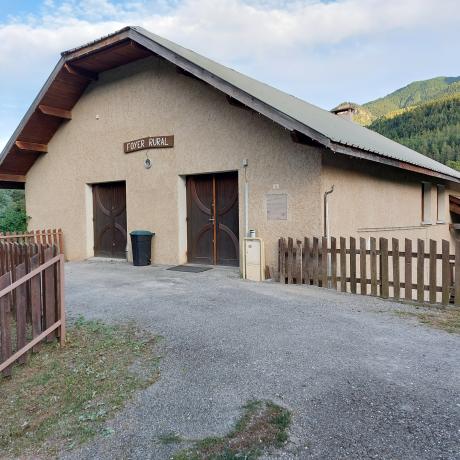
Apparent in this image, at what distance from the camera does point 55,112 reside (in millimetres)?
12016

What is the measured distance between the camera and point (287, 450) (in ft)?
8.18

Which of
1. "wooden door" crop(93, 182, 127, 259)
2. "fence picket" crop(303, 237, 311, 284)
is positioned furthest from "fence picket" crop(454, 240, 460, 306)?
"wooden door" crop(93, 182, 127, 259)

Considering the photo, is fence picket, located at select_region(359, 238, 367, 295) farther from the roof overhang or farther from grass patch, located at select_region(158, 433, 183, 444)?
the roof overhang

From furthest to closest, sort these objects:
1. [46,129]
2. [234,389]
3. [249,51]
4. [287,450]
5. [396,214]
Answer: [249,51] → [46,129] → [396,214] → [234,389] → [287,450]

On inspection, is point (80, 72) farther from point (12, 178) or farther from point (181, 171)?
point (12, 178)

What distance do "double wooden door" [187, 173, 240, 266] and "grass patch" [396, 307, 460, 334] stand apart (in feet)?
15.4

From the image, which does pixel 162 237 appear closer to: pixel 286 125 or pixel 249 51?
pixel 286 125

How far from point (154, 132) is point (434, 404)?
9.29 m

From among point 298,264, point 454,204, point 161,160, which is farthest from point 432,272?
point 454,204

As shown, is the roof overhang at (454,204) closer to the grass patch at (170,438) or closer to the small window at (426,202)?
the small window at (426,202)

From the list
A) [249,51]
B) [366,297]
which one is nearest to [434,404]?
[366,297]

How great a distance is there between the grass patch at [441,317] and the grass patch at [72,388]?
3.64 meters

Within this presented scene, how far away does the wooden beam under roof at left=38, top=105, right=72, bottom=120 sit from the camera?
11.6 m

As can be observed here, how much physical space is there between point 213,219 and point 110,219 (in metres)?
3.95
